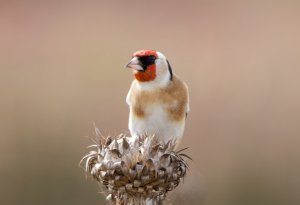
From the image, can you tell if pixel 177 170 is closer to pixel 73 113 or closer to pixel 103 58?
pixel 73 113

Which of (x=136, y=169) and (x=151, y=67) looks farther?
(x=151, y=67)

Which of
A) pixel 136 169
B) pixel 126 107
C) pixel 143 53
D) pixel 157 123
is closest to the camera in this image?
pixel 136 169

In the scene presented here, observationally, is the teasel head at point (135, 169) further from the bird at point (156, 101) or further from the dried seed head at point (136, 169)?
the bird at point (156, 101)

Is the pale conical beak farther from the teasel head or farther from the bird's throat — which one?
the teasel head

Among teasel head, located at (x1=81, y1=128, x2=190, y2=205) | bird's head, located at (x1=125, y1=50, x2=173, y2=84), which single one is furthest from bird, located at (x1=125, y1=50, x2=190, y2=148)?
teasel head, located at (x1=81, y1=128, x2=190, y2=205)

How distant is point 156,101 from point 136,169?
926 mm

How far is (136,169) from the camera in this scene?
11.4ft

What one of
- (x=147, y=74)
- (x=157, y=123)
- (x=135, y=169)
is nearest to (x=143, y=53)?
(x=147, y=74)

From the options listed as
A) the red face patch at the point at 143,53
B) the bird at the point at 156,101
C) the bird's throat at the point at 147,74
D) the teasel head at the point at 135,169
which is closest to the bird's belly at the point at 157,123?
the bird at the point at 156,101

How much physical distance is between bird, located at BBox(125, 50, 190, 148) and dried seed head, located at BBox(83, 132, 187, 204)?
71 cm

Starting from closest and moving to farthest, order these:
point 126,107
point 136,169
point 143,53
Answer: point 136,169 < point 143,53 < point 126,107

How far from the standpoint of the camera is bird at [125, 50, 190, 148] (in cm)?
434

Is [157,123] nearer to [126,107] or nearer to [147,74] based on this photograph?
[147,74]

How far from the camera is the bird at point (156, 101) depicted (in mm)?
4336
